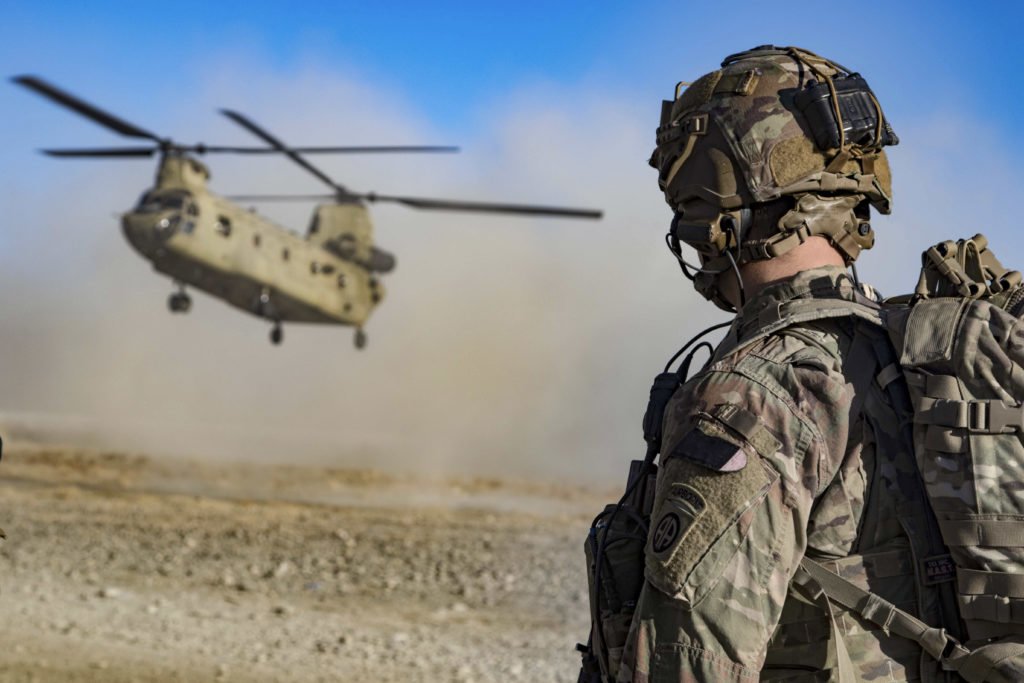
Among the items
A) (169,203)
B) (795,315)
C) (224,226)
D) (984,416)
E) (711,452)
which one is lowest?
(711,452)

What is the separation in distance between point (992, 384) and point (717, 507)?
485mm

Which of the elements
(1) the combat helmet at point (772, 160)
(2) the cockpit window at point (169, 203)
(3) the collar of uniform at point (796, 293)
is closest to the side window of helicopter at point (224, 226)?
(2) the cockpit window at point (169, 203)

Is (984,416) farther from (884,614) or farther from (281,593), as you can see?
(281,593)

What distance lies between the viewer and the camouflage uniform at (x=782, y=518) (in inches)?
72.1

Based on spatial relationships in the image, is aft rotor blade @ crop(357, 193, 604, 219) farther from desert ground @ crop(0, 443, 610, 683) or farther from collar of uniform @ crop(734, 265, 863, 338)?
collar of uniform @ crop(734, 265, 863, 338)

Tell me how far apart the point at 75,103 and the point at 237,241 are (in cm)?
412

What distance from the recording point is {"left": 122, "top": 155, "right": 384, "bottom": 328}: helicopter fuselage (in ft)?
70.2

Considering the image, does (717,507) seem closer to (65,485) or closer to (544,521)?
(544,521)

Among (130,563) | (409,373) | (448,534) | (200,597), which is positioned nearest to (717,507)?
(200,597)

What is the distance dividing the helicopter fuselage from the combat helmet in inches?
783

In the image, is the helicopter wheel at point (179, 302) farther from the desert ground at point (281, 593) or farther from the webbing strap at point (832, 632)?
the webbing strap at point (832, 632)

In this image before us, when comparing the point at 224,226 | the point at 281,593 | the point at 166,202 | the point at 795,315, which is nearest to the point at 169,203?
the point at 166,202

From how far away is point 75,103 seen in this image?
62.2 feet

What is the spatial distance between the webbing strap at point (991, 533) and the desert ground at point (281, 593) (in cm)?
507
